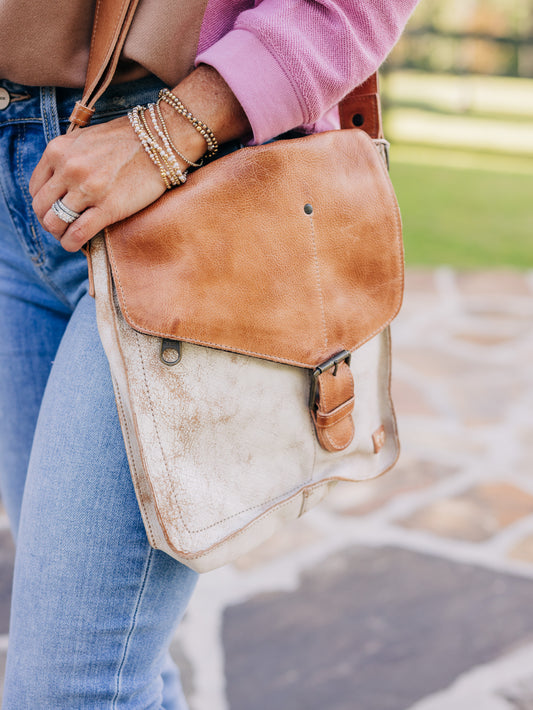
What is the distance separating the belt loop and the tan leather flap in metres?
0.18

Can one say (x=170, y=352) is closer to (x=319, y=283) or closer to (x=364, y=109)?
(x=319, y=283)

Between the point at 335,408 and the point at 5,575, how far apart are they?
1.60 metres

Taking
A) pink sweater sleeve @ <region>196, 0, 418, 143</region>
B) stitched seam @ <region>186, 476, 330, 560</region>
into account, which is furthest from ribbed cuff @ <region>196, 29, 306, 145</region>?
stitched seam @ <region>186, 476, 330, 560</region>

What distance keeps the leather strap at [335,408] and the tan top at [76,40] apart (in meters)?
0.40

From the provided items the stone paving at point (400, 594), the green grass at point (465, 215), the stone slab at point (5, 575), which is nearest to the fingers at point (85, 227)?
the stone paving at point (400, 594)

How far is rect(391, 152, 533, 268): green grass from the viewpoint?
514 cm

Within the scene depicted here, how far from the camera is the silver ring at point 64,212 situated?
2.64 feet

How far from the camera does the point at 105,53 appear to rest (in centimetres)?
84

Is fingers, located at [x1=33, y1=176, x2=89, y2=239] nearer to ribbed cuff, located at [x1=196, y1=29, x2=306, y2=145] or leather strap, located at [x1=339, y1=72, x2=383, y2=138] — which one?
ribbed cuff, located at [x1=196, y1=29, x2=306, y2=145]

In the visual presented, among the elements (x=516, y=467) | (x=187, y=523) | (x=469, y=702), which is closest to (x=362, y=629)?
(x=469, y=702)

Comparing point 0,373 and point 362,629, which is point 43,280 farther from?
point 362,629

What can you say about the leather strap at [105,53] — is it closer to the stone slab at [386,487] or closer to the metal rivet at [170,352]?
the metal rivet at [170,352]

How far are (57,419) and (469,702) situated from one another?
1.28 meters

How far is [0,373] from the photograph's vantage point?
1.15 m
